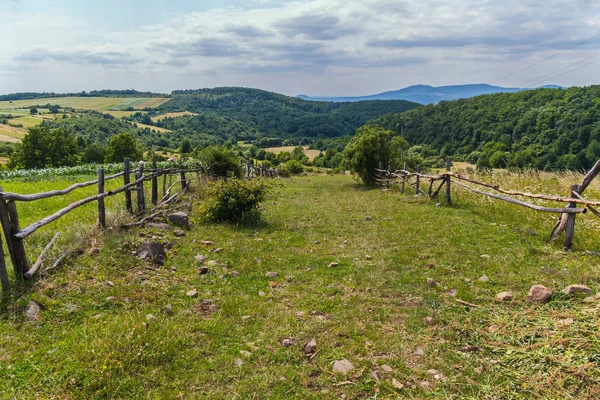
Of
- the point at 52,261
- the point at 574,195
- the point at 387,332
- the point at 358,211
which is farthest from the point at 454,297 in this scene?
the point at 358,211

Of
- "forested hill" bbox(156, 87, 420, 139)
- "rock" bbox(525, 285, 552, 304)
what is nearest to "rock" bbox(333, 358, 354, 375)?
"rock" bbox(525, 285, 552, 304)

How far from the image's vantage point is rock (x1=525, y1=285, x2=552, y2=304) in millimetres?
4195

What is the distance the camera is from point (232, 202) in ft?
29.6

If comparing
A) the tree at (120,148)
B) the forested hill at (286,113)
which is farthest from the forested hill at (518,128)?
the forested hill at (286,113)

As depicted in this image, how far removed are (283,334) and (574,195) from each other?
5.78 metres

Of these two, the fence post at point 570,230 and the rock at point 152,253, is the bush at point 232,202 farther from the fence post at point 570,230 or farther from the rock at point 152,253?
the fence post at point 570,230

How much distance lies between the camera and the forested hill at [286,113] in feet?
465

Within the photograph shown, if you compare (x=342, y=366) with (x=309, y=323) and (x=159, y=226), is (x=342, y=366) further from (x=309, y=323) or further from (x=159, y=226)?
(x=159, y=226)

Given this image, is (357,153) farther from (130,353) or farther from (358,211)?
(130,353)

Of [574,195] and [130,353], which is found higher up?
[574,195]

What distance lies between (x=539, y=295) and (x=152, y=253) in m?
5.71

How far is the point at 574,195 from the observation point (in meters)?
6.14

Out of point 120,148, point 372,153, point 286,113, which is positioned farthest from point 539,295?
point 286,113

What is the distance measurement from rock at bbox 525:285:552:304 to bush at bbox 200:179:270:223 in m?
6.51
